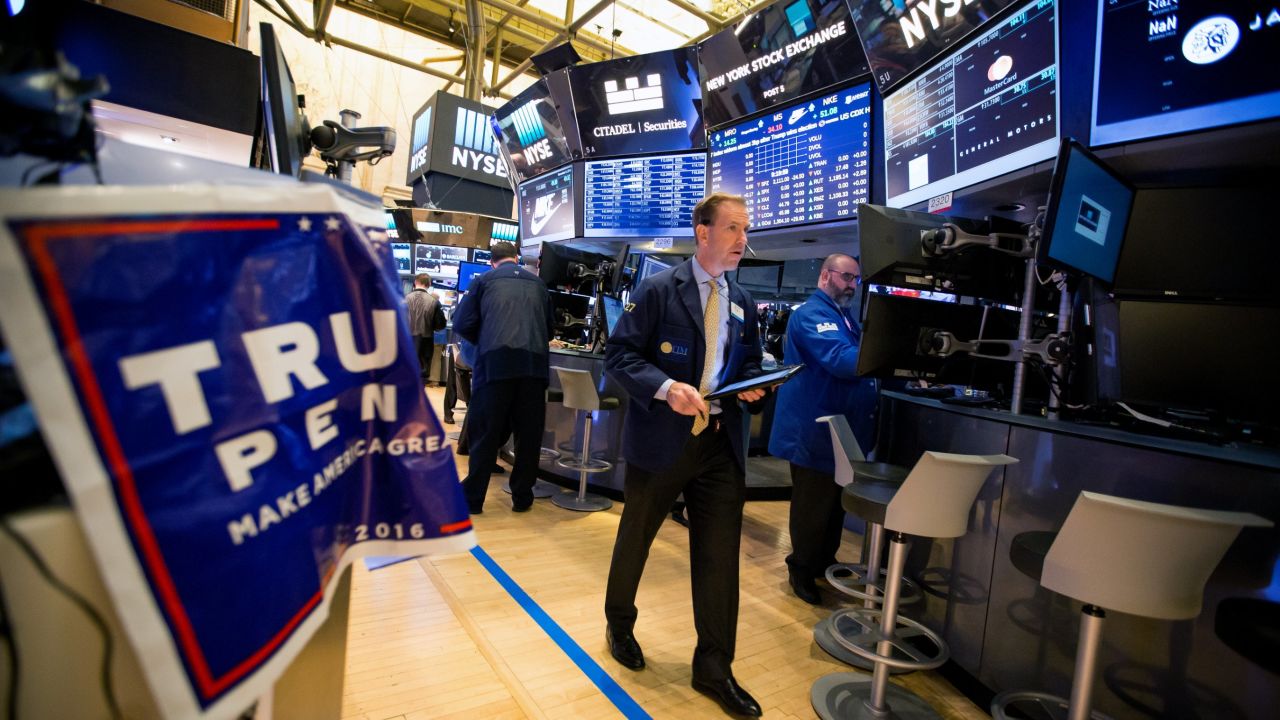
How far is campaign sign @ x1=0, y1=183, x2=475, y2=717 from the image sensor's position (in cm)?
44

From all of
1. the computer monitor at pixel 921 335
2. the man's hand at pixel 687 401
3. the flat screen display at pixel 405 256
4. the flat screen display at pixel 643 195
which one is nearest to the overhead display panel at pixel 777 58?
the flat screen display at pixel 643 195

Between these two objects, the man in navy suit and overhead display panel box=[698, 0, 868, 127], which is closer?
the man in navy suit

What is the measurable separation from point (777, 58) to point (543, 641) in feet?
12.6

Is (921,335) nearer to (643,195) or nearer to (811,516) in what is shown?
(811,516)

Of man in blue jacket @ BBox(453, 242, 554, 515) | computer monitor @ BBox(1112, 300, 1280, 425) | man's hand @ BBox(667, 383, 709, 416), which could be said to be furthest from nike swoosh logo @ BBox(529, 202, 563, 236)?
computer monitor @ BBox(1112, 300, 1280, 425)

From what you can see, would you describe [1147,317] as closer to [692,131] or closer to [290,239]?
[290,239]

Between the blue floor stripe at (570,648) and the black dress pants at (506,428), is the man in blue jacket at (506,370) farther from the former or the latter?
the blue floor stripe at (570,648)

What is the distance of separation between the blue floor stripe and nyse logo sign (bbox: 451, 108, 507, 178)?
26.5ft

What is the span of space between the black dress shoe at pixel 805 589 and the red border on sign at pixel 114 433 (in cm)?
284

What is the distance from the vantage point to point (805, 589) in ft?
9.71

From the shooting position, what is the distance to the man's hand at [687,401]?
1.82 m

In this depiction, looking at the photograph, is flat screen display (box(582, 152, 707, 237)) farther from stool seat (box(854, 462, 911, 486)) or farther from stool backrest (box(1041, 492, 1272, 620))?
stool backrest (box(1041, 492, 1272, 620))

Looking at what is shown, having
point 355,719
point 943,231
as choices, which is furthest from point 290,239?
point 943,231

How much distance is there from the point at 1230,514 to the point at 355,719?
7.60 ft
